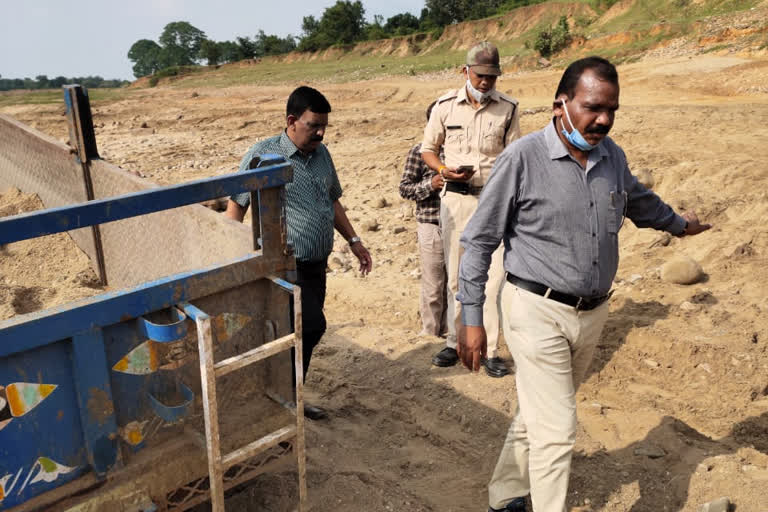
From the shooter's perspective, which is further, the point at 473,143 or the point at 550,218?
the point at 473,143

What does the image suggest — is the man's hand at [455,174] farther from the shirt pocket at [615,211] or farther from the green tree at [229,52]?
the green tree at [229,52]

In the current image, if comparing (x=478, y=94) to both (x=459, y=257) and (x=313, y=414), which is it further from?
(x=313, y=414)

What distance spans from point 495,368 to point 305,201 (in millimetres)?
1851

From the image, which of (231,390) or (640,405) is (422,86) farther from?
(231,390)

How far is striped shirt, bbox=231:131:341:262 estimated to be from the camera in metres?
3.38

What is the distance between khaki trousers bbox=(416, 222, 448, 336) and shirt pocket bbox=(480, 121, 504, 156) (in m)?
0.76

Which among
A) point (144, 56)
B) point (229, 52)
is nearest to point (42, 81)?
point (144, 56)

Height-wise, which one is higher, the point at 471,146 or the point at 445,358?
the point at 471,146

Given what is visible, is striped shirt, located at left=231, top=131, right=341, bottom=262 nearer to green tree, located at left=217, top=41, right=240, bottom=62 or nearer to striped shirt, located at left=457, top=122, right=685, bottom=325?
striped shirt, located at left=457, top=122, right=685, bottom=325

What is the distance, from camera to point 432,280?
4.93 m

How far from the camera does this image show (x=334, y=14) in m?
49.5

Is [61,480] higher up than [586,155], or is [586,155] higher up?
[586,155]

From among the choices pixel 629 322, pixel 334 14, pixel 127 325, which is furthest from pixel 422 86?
pixel 334 14

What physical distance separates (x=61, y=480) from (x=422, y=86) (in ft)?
57.4
